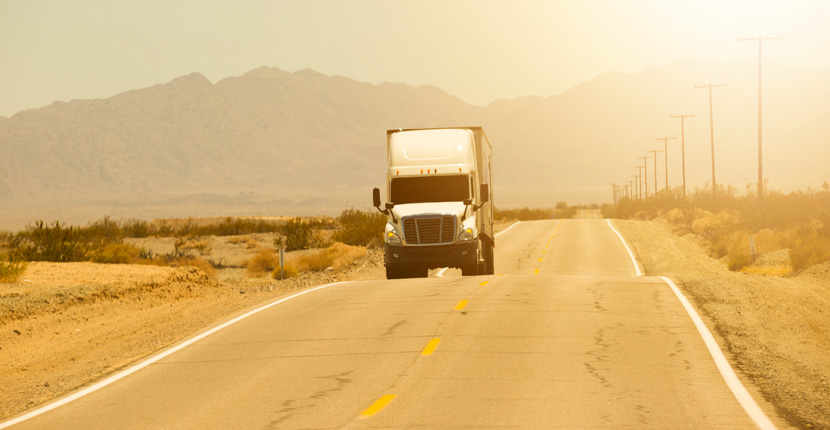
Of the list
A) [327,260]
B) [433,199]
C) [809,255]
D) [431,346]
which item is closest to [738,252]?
[809,255]

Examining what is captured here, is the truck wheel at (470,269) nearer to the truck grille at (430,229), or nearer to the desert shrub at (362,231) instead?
the truck grille at (430,229)

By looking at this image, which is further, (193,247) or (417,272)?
(193,247)

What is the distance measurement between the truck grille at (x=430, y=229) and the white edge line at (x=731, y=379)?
25.1ft

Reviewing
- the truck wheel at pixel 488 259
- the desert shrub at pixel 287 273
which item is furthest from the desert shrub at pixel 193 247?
the truck wheel at pixel 488 259

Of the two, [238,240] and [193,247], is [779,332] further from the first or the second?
[238,240]

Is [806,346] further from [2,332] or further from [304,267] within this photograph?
[304,267]

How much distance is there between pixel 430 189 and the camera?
80.9ft

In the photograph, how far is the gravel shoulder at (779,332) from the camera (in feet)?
34.8

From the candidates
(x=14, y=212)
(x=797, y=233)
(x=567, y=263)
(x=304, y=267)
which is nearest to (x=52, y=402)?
(x=304, y=267)

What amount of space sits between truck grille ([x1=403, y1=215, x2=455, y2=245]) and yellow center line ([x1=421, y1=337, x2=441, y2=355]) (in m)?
9.77

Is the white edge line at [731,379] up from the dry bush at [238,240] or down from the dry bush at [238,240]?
down

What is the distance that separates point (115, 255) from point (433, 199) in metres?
17.9

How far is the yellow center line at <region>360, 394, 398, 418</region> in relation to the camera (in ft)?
32.0

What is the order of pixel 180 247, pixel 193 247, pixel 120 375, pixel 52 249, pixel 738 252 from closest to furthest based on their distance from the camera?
pixel 120 375 < pixel 52 249 < pixel 738 252 < pixel 180 247 < pixel 193 247
